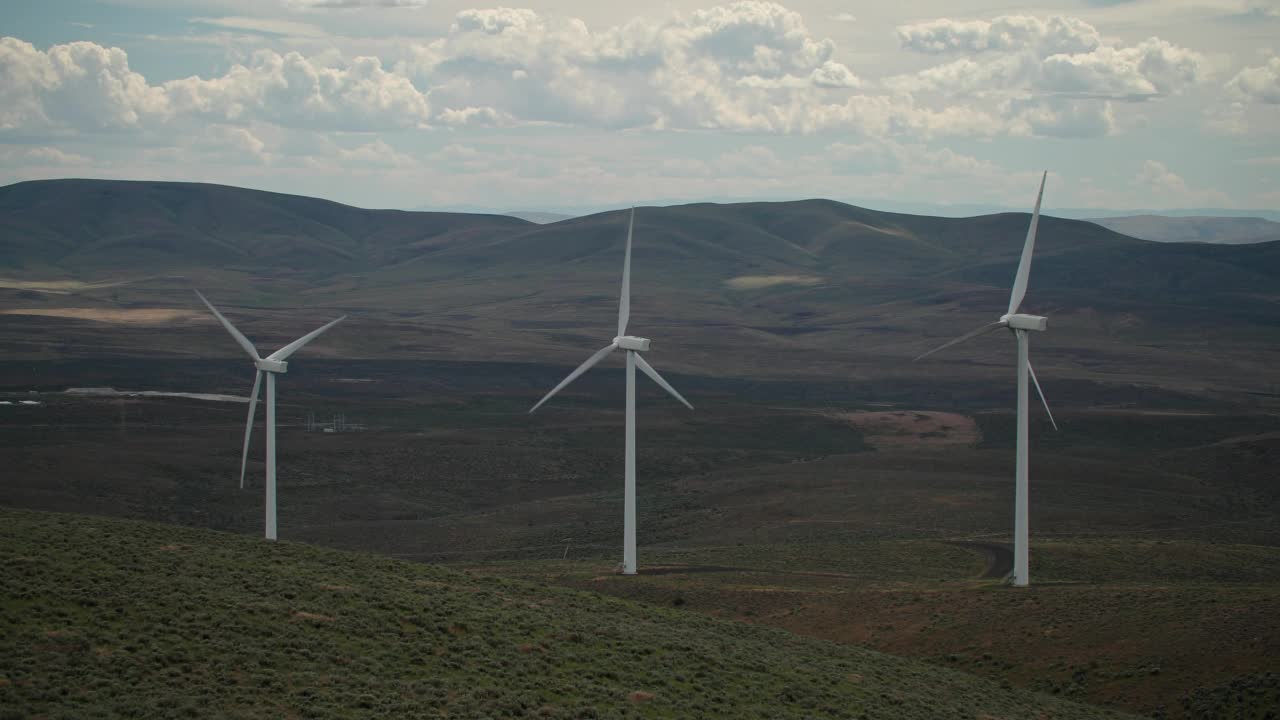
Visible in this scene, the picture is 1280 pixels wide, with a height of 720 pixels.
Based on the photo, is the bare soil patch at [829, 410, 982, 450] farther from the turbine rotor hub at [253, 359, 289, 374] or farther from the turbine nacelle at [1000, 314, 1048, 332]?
the turbine rotor hub at [253, 359, 289, 374]

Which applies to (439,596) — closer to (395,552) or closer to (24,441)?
(395,552)

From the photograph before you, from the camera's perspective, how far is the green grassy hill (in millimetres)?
27594

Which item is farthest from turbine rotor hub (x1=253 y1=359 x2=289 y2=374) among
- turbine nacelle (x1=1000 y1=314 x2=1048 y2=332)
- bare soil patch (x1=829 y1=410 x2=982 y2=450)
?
bare soil patch (x1=829 y1=410 x2=982 y2=450)

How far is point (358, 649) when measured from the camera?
105 ft

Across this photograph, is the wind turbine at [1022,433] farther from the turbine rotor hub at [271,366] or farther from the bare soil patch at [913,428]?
the bare soil patch at [913,428]

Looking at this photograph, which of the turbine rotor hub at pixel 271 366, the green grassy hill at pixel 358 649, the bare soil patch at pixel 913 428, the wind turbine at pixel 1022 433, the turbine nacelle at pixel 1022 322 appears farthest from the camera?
the bare soil patch at pixel 913 428

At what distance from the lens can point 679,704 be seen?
3197 centimetres

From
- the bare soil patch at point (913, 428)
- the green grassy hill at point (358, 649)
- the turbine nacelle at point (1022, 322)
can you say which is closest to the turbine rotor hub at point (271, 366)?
the green grassy hill at point (358, 649)

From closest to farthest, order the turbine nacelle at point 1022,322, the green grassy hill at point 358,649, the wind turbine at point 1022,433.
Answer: the green grassy hill at point 358,649, the wind turbine at point 1022,433, the turbine nacelle at point 1022,322

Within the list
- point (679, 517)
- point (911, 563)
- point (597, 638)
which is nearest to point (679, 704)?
point (597, 638)

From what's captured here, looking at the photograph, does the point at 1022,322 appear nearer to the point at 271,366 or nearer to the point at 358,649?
the point at 271,366

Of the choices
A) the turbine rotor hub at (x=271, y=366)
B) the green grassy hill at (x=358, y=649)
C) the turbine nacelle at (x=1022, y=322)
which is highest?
the turbine nacelle at (x=1022, y=322)

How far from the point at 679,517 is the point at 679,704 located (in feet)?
165

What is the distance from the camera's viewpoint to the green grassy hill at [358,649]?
90.5 ft
